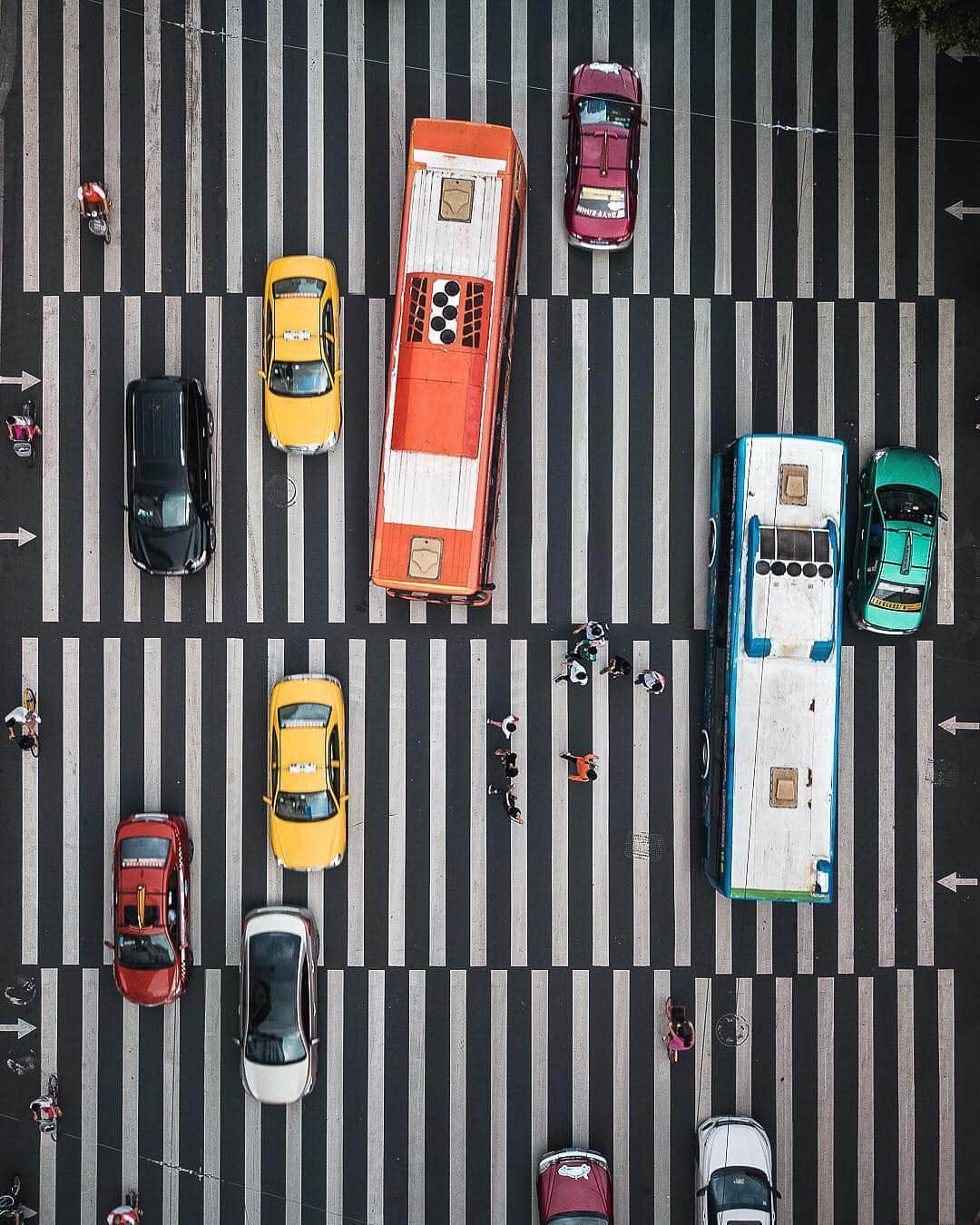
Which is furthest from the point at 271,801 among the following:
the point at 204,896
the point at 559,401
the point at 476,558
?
the point at 559,401

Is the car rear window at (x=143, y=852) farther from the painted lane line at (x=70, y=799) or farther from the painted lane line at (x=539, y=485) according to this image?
the painted lane line at (x=539, y=485)

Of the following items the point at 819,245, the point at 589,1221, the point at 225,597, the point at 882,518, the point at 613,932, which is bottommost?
the point at 589,1221

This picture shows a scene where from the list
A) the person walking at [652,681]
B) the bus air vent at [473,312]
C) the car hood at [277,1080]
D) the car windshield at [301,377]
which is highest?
the bus air vent at [473,312]

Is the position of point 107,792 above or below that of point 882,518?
below

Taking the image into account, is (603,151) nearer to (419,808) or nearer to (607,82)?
(607,82)

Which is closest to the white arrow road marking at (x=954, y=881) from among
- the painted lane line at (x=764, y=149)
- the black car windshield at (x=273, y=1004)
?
the painted lane line at (x=764, y=149)

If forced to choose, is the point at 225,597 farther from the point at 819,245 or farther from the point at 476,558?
the point at 819,245

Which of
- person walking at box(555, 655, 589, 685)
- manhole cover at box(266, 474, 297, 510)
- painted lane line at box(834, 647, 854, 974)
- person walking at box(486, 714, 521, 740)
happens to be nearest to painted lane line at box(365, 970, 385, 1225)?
person walking at box(486, 714, 521, 740)
